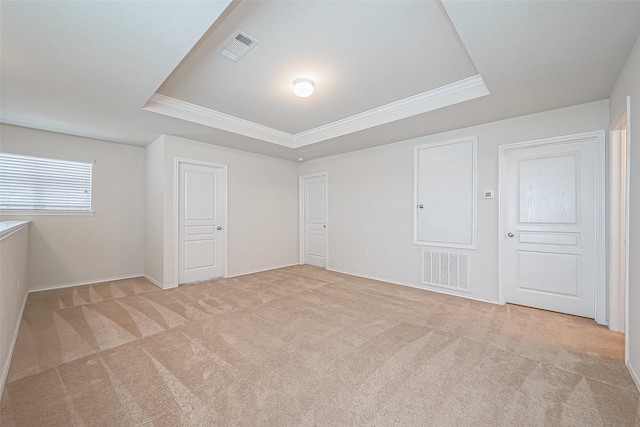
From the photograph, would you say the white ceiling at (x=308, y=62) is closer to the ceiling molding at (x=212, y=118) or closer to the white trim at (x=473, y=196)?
the ceiling molding at (x=212, y=118)

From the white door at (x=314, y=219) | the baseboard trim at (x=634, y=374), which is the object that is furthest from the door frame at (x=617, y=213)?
the white door at (x=314, y=219)

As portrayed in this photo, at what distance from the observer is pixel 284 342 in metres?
2.48

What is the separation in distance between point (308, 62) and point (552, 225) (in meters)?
3.40

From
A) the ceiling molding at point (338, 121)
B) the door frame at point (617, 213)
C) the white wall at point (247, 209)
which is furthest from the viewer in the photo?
the white wall at point (247, 209)

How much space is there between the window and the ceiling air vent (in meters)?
3.69

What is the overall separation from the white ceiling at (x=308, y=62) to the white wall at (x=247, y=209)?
2.38 ft

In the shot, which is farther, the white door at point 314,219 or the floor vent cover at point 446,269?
the white door at point 314,219

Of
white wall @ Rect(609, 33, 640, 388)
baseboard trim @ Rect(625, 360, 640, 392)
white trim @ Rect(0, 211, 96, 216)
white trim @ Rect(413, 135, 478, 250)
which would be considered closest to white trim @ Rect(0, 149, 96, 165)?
white trim @ Rect(0, 211, 96, 216)

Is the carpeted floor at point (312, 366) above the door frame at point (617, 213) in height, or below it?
below

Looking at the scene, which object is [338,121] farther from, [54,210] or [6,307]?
[54,210]

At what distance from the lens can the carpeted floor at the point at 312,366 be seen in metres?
1.61

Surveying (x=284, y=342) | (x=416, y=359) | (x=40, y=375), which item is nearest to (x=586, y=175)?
(x=416, y=359)

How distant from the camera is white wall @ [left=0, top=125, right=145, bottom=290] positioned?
13.2 feet

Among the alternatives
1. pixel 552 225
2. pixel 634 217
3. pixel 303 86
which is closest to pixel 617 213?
pixel 552 225
